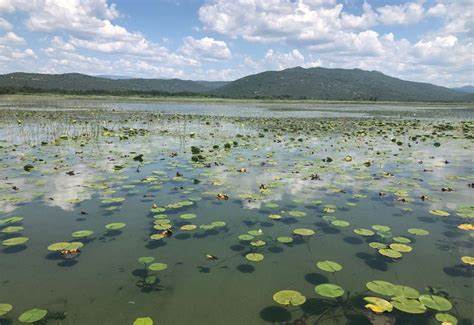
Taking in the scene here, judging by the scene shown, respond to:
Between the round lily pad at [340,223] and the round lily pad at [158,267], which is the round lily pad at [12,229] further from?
the round lily pad at [340,223]

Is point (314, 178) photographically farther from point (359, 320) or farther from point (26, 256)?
point (26, 256)

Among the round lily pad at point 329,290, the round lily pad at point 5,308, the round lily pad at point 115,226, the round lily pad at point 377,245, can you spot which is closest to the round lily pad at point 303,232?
the round lily pad at point 377,245

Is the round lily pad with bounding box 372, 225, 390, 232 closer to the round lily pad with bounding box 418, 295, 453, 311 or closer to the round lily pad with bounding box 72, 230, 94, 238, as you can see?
the round lily pad with bounding box 418, 295, 453, 311

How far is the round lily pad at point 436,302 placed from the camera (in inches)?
157

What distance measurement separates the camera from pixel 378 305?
3904 millimetres

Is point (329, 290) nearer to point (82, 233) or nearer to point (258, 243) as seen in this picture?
point (258, 243)

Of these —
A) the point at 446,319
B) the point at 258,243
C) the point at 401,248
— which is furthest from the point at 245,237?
the point at 446,319

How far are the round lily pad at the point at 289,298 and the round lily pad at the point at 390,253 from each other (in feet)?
5.80

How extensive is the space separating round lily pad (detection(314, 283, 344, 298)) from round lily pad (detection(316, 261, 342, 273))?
1.27ft

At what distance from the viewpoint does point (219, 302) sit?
13.6 feet

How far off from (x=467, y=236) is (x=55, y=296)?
6201 mm

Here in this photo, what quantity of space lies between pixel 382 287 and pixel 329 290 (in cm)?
65

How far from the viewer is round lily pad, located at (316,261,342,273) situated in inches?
187

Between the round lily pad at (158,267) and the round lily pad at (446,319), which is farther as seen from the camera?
the round lily pad at (158,267)
